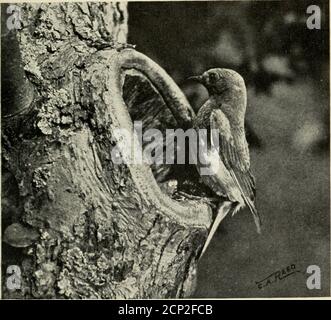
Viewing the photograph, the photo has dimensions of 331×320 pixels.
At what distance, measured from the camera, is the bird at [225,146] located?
1.31 m

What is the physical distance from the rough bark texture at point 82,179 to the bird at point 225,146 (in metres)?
0.10

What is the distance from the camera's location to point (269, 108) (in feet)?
4.32

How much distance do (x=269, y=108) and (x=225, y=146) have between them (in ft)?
0.44

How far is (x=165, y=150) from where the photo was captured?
1307 millimetres

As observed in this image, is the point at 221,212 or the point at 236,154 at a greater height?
the point at 236,154

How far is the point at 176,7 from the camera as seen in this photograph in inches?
51.5

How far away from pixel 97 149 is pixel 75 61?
0.67 feet

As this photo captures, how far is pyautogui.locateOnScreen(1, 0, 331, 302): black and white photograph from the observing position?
1281mm
